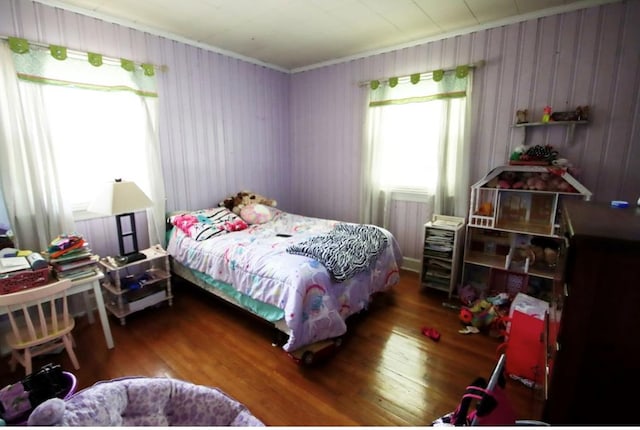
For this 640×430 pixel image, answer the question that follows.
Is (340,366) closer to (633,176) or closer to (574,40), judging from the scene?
(633,176)

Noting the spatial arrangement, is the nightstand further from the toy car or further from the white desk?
the toy car

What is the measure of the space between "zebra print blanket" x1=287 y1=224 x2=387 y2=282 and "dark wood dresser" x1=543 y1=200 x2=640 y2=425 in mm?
1424

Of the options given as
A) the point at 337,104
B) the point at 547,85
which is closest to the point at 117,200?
the point at 337,104

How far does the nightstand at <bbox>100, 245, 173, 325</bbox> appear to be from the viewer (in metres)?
2.46

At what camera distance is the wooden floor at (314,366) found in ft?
5.47

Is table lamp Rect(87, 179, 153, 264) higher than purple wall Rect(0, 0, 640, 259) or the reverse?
the reverse

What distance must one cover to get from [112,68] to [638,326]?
3562 millimetres

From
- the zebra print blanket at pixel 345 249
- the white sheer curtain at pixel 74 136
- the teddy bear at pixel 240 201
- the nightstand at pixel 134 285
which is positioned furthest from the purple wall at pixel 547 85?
the nightstand at pixel 134 285

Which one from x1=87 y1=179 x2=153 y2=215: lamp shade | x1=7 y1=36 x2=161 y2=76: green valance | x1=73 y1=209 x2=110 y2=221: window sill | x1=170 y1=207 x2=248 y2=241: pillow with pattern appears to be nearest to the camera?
x1=7 y1=36 x2=161 y2=76: green valance

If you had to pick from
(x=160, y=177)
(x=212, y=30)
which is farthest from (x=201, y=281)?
(x=212, y=30)

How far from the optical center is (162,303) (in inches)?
110

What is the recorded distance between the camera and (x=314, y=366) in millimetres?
1992

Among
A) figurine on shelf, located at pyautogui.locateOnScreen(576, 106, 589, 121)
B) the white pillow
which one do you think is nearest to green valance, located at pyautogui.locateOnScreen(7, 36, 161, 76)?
the white pillow

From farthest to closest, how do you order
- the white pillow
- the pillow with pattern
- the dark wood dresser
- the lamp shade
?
the white pillow, the pillow with pattern, the lamp shade, the dark wood dresser
